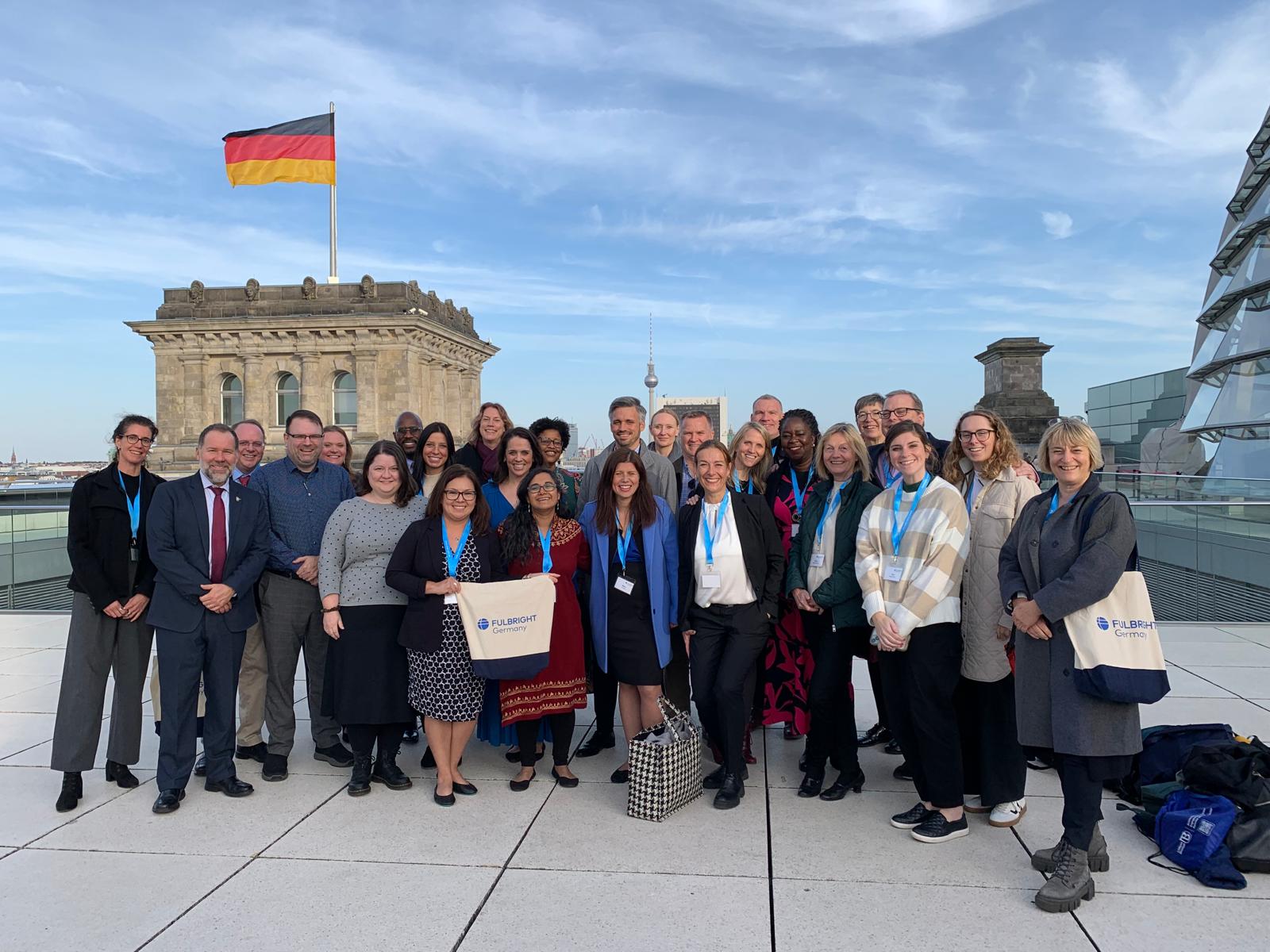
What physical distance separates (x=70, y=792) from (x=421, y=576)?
7.46 ft

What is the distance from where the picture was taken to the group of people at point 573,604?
173 inches

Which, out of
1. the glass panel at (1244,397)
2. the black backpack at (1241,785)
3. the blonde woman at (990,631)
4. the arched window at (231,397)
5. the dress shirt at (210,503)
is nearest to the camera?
the black backpack at (1241,785)

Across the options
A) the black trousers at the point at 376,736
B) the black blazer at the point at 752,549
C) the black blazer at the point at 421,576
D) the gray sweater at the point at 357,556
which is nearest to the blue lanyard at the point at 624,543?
the black blazer at the point at 752,549

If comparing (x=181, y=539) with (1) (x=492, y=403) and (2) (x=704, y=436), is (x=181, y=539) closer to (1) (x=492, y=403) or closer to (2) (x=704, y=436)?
(1) (x=492, y=403)

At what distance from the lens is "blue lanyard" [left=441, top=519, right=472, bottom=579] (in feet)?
16.2

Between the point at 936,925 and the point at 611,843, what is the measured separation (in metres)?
1.56

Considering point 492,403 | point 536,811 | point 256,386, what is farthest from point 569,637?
point 256,386

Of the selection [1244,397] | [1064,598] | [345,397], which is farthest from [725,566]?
[345,397]

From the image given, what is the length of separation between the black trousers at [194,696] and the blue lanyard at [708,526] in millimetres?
2804

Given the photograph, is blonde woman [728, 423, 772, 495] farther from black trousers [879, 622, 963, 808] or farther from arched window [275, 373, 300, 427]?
arched window [275, 373, 300, 427]

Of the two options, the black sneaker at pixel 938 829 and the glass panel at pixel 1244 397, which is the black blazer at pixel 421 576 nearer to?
the black sneaker at pixel 938 829

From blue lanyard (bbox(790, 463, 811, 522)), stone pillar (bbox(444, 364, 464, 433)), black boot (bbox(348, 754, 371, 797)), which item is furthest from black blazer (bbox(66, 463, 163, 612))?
stone pillar (bbox(444, 364, 464, 433))

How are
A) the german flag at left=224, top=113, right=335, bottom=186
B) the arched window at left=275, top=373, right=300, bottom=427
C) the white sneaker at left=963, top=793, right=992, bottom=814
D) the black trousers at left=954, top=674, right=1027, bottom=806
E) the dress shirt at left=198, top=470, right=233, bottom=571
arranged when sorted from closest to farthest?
the black trousers at left=954, top=674, right=1027, bottom=806
the white sneaker at left=963, top=793, right=992, bottom=814
the dress shirt at left=198, top=470, right=233, bottom=571
the german flag at left=224, top=113, right=335, bottom=186
the arched window at left=275, top=373, right=300, bottom=427

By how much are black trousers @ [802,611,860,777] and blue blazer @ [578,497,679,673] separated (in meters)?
0.84
